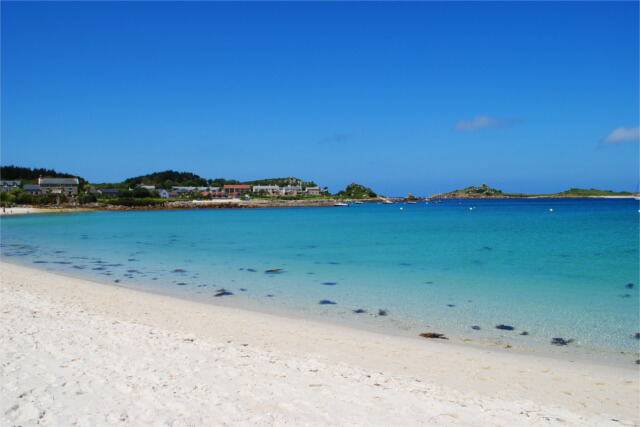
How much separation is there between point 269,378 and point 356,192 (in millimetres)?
173157

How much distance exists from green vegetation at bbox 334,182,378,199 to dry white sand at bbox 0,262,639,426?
159 metres

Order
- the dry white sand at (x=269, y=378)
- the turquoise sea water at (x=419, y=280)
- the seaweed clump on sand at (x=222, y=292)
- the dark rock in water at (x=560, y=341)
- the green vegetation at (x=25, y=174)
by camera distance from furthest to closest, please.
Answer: the green vegetation at (x=25, y=174) < the seaweed clump on sand at (x=222, y=292) < the turquoise sea water at (x=419, y=280) < the dark rock in water at (x=560, y=341) < the dry white sand at (x=269, y=378)

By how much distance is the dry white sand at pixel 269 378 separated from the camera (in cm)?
421

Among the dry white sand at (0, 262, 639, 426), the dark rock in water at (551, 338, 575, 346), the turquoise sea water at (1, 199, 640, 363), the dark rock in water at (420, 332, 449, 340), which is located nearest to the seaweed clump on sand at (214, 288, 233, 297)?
the turquoise sea water at (1, 199, 640, 363)

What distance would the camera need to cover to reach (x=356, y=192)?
177250 millimetres

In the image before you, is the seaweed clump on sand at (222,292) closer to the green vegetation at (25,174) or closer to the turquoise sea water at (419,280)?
the turquoise sea water at (419,280)

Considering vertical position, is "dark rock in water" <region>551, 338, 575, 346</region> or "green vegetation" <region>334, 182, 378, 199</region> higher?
"green vegetation" <region>334, 182, 378, 199</region>

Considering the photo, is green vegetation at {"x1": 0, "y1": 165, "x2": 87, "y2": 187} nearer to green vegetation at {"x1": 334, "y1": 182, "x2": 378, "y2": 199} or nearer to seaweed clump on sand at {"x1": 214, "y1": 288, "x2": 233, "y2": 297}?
green vegetation at {"x1": 334, "y1": 182, "x2": 378, "y2": 199}

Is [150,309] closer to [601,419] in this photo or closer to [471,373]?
[471,373]

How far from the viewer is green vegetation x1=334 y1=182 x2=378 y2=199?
16925 centimetres

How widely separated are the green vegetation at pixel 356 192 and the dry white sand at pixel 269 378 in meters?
159

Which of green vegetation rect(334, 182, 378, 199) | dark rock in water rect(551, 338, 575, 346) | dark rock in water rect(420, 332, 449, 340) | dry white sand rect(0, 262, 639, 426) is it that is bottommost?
dark rock in water rect(420, 332, 449, 340)

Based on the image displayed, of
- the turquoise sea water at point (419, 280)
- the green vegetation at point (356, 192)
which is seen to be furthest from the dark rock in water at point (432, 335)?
the green vegetation at point (356, 192)

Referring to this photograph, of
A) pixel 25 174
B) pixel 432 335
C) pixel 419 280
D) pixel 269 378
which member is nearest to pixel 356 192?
pixel 25 174
